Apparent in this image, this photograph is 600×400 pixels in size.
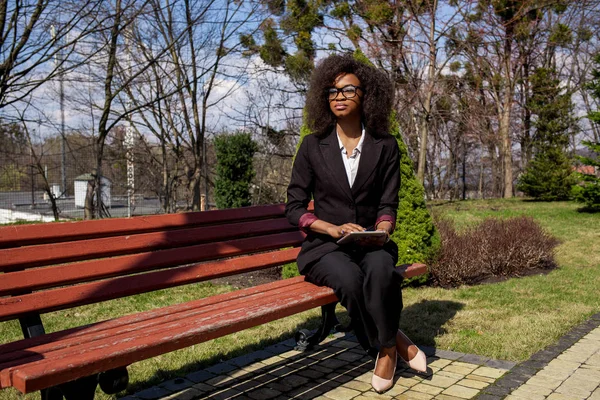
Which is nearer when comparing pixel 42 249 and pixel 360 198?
pixel 42 249

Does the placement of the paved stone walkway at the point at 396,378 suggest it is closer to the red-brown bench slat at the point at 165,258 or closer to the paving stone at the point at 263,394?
the paving stone at the point at 263,394

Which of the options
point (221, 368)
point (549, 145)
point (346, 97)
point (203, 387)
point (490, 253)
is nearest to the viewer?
point (203, 387)

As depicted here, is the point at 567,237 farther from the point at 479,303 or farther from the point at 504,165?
the point at 504,165

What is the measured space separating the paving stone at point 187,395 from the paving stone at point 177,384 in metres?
0.06

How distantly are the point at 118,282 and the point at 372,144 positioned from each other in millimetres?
1633

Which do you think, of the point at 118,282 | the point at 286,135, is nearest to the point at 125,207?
the point at 286,135

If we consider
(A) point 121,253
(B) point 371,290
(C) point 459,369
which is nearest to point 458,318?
(C) point 459,369

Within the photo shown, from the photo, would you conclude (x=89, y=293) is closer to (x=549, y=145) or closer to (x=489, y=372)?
(x=489, y=372)

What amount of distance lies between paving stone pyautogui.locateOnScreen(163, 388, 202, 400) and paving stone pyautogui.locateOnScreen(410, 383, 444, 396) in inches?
46.8

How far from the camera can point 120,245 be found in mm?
3211

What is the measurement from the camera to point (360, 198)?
3.47 meters

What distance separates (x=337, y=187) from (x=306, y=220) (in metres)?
0.26

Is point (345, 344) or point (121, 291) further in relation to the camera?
point (345, 344)

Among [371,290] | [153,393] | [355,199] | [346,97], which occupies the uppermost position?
[346,97]
